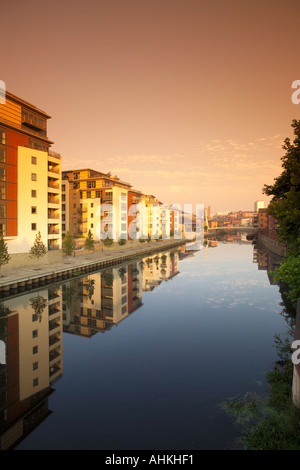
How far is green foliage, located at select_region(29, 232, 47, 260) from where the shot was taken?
1587 inches

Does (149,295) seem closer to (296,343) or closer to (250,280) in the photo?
(250,280)

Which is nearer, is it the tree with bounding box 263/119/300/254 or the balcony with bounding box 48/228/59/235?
the tree with bounding box 263/119/300/254

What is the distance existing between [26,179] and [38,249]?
11.9 meters

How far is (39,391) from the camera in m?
12.7

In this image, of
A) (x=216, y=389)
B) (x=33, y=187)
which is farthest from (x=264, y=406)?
(x=33, y=187)

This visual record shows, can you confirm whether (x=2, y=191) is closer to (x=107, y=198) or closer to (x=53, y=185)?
(x=53, y=185)

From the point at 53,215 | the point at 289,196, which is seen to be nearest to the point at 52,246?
the point at 53,215

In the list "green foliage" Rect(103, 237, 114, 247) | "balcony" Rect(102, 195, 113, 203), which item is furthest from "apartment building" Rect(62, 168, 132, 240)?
"green foliage" Rect(103, 237, 114, 247)

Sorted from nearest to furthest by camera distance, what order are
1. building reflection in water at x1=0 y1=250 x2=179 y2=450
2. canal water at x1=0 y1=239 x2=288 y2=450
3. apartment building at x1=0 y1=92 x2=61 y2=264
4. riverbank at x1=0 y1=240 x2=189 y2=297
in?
canal water at x1=0 y1=239 x2=288 y2=450
building reflection in water at x1=0 y1=250 x2=179 y2=450
riverbank at x1=0 y1=240 x2=189 y2=297
apartment building at x1=0 y1=92 x2=61 y2=264

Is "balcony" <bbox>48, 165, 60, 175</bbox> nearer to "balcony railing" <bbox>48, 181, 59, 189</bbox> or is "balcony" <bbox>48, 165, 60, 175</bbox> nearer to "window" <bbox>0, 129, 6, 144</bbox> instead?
"balcony railing" <bbox>48, 181, 59, 189</bbox>

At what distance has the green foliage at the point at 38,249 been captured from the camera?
40.3 meters

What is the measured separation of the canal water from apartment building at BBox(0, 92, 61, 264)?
1311 cm
